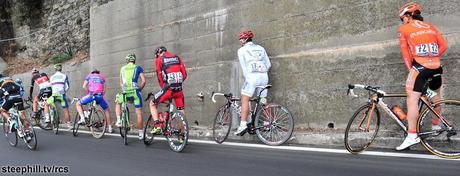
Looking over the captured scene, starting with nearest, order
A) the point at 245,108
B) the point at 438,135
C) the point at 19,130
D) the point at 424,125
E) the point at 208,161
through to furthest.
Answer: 1. the point at 438,135
2. the point at 424,125
3. the point at 208,161
4. the point at 245,108
5. the point at 19,130

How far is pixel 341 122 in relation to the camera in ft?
24.7

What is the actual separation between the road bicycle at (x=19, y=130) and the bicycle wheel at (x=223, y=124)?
3509 mm

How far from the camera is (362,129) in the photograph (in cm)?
625

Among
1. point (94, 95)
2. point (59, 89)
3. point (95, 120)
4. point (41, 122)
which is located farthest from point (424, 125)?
point (41, 122)

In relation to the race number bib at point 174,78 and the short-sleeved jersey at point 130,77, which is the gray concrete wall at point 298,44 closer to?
the short-sleeved jersey at point 130,77

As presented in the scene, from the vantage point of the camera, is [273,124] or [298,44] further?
[298,44]

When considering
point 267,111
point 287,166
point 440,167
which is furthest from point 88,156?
point 440,167

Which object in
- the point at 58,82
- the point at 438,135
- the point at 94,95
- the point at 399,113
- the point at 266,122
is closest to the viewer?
the point at 438,135

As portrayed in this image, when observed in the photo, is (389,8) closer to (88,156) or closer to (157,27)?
(88,156)

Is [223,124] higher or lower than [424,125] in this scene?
lower

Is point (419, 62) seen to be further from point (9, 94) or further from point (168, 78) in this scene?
point (9, 94)
